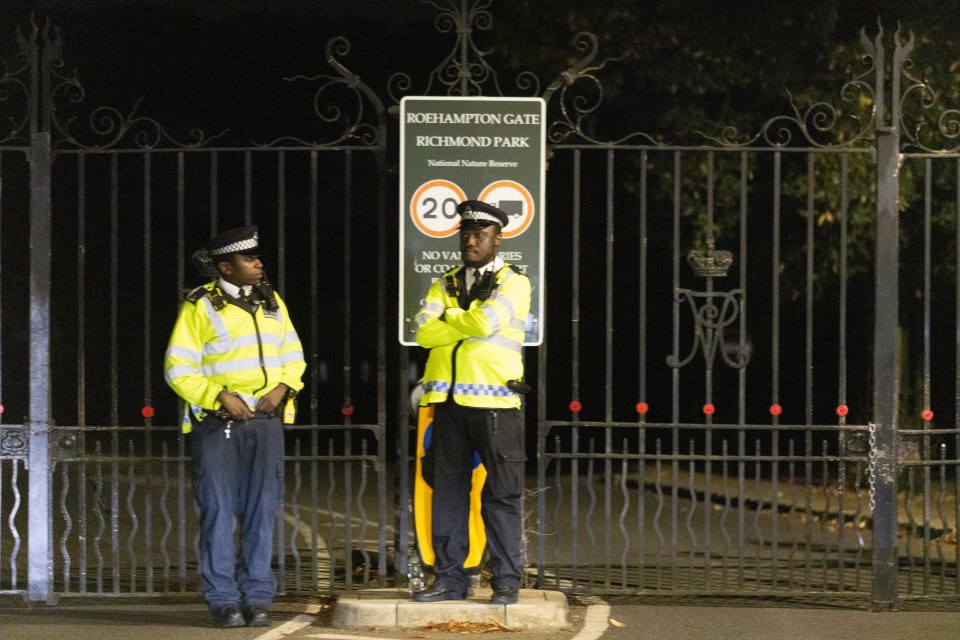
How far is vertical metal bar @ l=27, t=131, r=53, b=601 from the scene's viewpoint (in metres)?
8.66

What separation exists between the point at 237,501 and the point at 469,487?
3.79 feet

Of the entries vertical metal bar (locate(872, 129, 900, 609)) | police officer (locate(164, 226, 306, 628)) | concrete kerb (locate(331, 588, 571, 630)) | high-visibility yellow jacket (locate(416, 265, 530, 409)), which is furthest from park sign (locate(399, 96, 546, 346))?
vertical metal bar (locate(872, 129, 900, 609))

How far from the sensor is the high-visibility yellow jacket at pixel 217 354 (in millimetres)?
7781

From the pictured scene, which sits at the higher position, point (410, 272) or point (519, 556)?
point (410, 272)

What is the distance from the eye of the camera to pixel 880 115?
28.1 feet

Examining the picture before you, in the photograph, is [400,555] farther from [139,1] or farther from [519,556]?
[139,1]

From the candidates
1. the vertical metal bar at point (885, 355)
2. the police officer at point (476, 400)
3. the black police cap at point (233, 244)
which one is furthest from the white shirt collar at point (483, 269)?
the vertical metal bar at point (885, 355)

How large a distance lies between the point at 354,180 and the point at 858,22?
53.1 ft

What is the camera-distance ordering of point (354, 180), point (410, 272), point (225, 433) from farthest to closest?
point (354, 180), point (410, 272), point (225, 433)

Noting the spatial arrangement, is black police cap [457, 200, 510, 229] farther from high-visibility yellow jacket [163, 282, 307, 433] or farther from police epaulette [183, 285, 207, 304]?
police epaulette [183, 285, 207, 304]

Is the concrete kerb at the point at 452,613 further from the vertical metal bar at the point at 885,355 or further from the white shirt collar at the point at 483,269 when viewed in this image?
the vertical metal bar at the point at 885,355

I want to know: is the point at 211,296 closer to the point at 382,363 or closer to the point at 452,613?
the point at 382,363

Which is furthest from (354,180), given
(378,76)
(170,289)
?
(170,289)

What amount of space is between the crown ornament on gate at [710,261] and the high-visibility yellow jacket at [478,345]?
122cm
